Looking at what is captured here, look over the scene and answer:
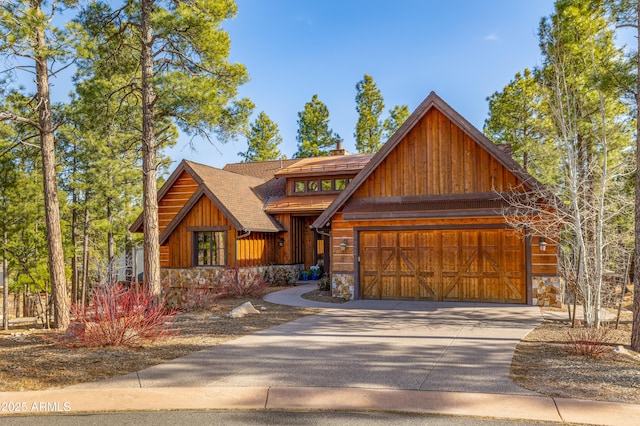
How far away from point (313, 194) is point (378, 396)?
19.3 m

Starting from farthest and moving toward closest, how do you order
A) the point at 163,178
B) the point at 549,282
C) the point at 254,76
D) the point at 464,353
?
the point at 163,178
the point at 254,76
the point at 549,282
the point at 464,353

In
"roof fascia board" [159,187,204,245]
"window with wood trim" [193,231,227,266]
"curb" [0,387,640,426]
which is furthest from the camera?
"window with wood trim" [193,231,227,266]

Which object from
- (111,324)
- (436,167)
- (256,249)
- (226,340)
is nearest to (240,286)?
(256,249)

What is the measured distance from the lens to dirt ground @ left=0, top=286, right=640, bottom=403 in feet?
21.2

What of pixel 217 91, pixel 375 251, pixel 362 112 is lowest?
pixel 375 251

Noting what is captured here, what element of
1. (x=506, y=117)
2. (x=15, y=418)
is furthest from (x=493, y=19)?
(x=15, y=418)

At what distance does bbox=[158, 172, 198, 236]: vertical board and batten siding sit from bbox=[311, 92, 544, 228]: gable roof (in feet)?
30.1

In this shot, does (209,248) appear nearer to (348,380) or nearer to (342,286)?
(342,286)

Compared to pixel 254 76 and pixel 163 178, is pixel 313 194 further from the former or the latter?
pixel 163 178

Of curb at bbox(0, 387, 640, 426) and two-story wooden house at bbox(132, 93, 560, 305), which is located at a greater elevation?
two-story wooden house at bbox(132, 93, 560, 305)

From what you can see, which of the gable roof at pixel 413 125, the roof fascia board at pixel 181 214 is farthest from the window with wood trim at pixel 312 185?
the gable roof at pixel 413 125

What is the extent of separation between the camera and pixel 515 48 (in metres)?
15.1

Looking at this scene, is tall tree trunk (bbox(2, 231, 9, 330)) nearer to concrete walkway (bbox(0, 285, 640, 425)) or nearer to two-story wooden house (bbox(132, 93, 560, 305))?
two-story wooden house (bbox(132, 93, 560, 305))

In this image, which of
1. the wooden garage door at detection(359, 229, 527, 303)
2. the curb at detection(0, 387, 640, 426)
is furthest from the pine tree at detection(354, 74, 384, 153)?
the curb at detection(0, 387, 640, 426)
